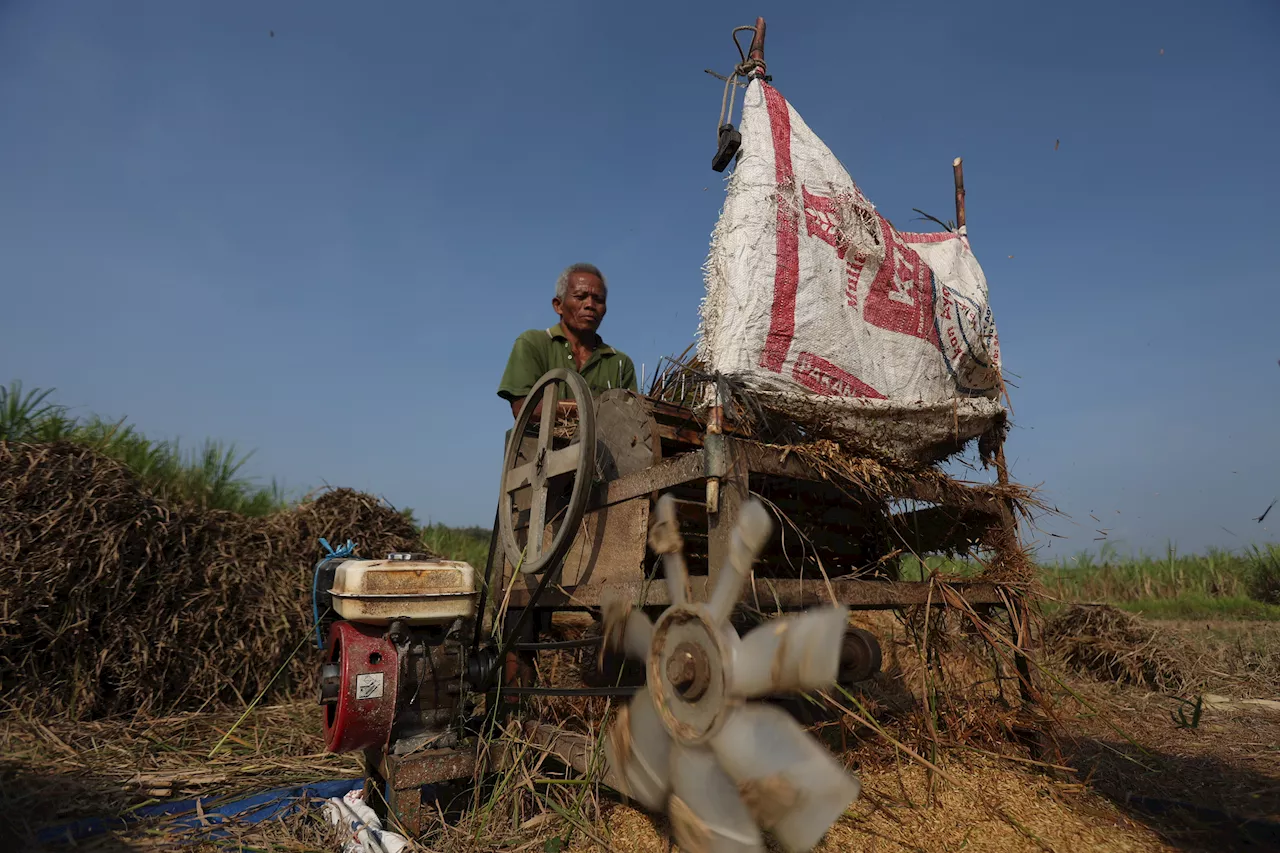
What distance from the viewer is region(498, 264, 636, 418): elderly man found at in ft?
15.3

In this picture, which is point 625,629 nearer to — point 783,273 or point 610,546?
point 610,546

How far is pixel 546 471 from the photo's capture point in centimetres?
299

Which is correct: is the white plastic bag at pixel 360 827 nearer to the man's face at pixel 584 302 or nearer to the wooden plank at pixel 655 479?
the wooden plank at pixel 655 479

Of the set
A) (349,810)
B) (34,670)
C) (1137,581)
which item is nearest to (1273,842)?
(349,810)

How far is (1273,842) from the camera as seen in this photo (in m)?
2.23

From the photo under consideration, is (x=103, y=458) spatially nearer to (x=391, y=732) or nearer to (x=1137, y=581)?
(x=391, y=732)

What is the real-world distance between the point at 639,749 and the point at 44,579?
3961 mm

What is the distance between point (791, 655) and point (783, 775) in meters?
0.31

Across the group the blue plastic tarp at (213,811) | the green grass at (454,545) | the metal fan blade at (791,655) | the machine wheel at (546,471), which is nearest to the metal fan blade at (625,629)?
the machine wheel at (546,471)

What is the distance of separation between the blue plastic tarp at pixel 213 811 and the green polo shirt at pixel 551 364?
230 centimetres

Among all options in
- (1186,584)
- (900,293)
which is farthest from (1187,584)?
(900,293)

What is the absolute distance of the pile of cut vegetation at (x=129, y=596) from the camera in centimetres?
407

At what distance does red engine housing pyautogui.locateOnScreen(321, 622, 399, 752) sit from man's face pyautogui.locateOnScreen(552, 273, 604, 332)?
2.57m

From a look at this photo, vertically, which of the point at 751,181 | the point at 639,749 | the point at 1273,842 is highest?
the point at 751,181
